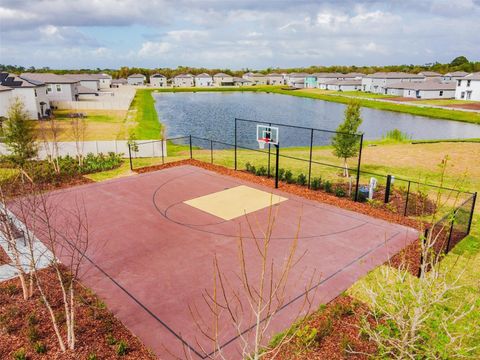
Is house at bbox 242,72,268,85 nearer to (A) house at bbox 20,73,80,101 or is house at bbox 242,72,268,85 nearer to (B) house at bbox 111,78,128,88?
(B) house at bbox 111,78,128,88

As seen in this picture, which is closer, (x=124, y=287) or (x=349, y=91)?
(x=124, y=287)

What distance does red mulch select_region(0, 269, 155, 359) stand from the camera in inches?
284

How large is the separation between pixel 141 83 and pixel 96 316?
145 m

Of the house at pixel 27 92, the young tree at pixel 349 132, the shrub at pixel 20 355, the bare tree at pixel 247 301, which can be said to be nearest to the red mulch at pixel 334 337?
the bare tree at pixel 247 301

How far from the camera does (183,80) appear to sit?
14388 cm

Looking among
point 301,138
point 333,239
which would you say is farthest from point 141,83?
point 333,239

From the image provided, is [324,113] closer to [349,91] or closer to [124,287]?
[349,91]

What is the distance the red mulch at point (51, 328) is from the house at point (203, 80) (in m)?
142

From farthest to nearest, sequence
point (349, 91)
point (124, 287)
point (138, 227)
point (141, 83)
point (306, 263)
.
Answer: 1. point (141, 83)
2. point (349, 91)
3. point (138, 227)
4. point (306, 263)
5. point (124, 287)

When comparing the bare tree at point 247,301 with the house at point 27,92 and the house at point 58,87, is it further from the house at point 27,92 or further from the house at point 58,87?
the house at point 58,87

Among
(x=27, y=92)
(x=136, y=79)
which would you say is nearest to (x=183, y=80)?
(x=136, y=79)

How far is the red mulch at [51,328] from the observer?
721 centimetres

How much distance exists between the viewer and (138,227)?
1341 centimetres

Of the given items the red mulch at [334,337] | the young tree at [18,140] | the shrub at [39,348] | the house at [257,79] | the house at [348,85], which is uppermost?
the house at [257,79]
